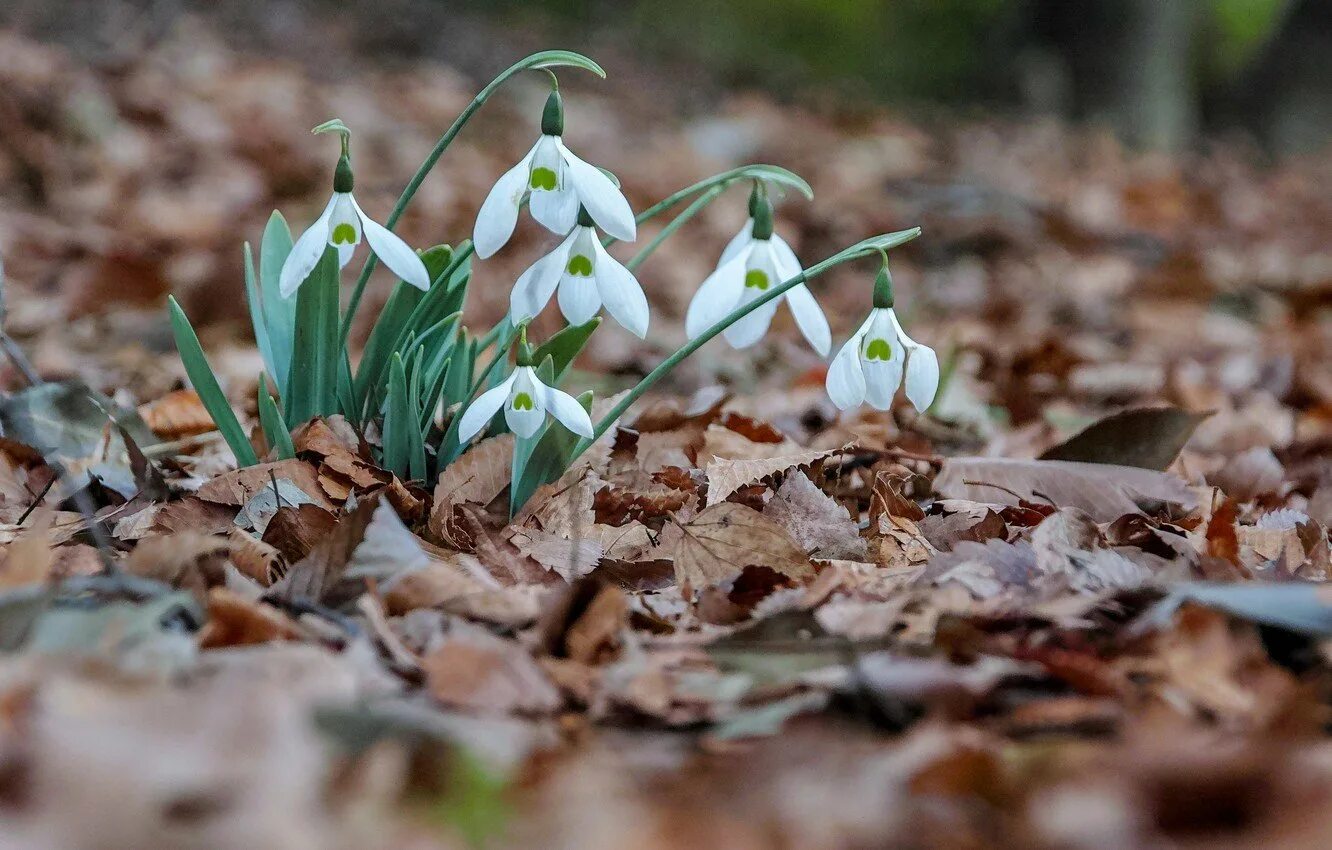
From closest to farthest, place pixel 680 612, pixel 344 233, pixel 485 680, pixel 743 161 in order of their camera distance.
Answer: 1. pixel 485 680
2. pixel 680 612
3. pixel 344 233
4. pixel 743 161

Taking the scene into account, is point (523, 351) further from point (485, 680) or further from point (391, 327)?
point (485, 680)

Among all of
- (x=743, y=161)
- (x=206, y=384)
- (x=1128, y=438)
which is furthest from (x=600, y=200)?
(x=743, y=161)

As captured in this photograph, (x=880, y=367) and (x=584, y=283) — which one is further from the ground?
(x=584, y=283)

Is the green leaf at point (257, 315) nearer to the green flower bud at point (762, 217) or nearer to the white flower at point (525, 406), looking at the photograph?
the white flower at point (525, 406)

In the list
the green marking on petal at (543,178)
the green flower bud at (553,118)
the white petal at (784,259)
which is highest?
the green flower bud at (553,118)

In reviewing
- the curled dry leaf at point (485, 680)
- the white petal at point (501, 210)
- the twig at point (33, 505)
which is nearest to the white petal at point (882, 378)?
the white petal at point (501, 210)

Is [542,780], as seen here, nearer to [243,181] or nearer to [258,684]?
[258,684]
